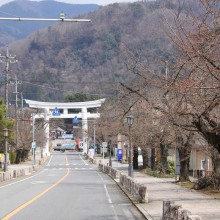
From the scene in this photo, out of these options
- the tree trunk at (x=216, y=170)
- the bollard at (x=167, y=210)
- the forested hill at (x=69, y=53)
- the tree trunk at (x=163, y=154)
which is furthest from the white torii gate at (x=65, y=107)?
the bollard at (x=167, y=210)

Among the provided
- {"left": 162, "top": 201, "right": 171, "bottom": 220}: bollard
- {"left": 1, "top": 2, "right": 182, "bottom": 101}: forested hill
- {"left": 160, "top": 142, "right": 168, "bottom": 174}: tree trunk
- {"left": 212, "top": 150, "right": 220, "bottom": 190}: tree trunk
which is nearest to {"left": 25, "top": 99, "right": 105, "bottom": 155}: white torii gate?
{"left": 1, "top": 2, "right": 182, "bottom": 101}: forested hill

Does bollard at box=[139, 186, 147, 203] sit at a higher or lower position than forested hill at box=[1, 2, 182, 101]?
lower

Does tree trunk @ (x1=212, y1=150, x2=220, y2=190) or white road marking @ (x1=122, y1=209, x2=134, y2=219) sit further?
tree trunk @ (x1=212, y1=150, x2=220, y2=190)

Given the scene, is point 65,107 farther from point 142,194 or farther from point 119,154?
point 142,194

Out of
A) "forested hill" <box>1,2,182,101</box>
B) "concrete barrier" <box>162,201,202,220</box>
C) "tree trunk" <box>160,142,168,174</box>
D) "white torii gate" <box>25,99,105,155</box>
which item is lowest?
A: "concrete barrier" <box>162,201,202,220</box>

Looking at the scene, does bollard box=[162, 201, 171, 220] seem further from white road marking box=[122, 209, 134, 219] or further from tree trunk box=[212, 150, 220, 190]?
tree trunk box=[212, 150, 220, 190]

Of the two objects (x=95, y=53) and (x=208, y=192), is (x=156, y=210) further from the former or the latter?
(x=95, y=53)

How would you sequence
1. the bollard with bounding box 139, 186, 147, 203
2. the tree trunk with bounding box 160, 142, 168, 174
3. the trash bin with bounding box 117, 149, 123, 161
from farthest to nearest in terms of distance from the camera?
the trash bin with bounding box 117, 149, 123, 161
the tree trunk with bounding box 160, 142, 168, 174
the bollard with bounding box 139, 186, 147, 203

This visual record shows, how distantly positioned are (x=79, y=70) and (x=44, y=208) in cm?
11894

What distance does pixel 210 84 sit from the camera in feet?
46.8

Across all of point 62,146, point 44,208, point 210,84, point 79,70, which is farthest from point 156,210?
point 62,146

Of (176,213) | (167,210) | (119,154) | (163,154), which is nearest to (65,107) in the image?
(119,154)

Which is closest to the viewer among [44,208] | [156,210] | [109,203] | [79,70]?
[156,210]

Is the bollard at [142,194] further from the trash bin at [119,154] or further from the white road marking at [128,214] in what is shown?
the trash bin at [119,154]
